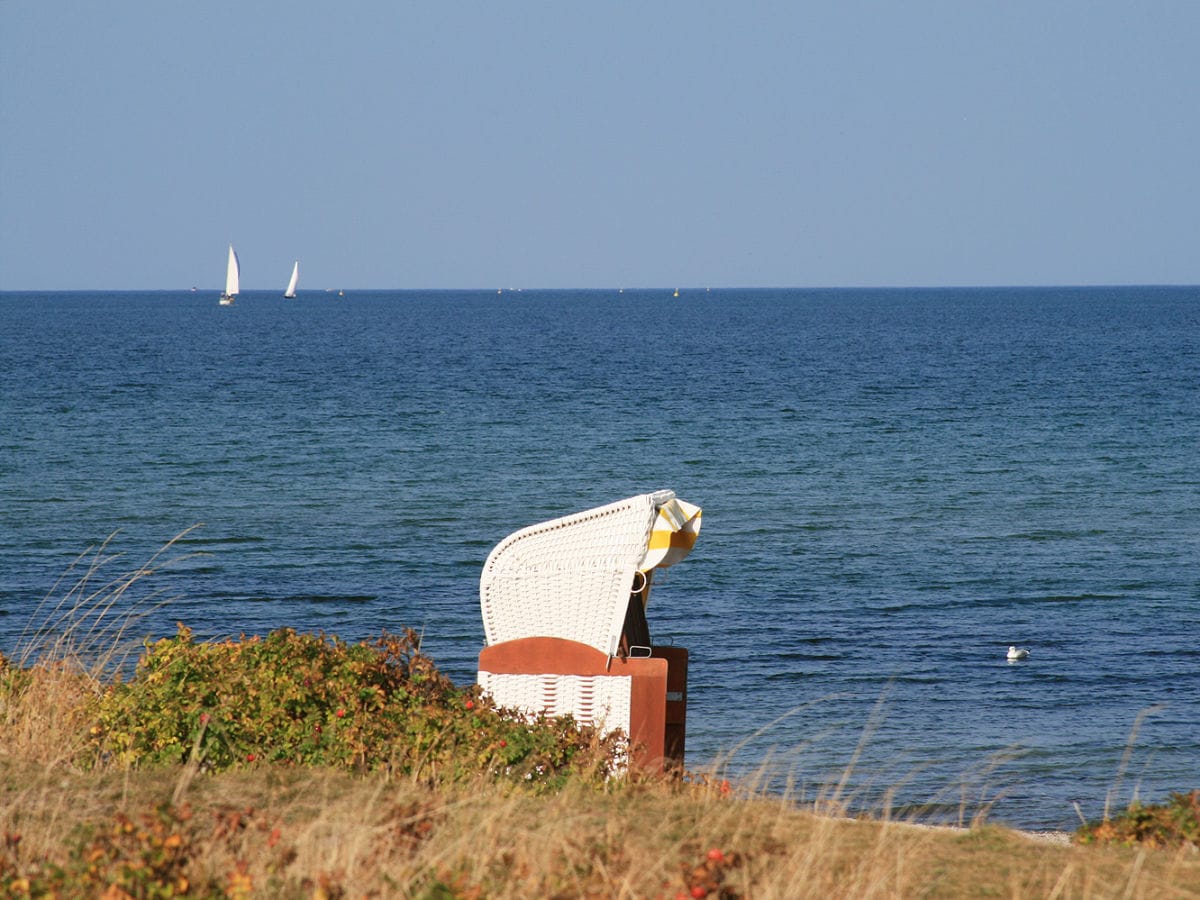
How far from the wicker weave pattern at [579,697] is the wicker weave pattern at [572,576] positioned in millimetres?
229

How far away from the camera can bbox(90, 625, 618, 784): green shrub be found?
24.0 feet

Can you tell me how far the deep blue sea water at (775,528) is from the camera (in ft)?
49.0

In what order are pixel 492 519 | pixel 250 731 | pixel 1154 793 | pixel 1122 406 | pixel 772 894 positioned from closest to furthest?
pixel 772 894 → pixel 250 731 → pixel 1154 793 → pixel 492 519 → pixel 1122 406

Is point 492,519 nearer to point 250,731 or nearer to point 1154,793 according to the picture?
point 1154,793

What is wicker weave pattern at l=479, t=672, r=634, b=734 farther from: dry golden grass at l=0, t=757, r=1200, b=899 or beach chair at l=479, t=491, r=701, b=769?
dry golden grass at l=0, t=757, r=1200, b=899

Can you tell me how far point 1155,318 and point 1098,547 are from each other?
137583mm

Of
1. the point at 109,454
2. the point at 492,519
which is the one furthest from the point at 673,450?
the point at 109,454

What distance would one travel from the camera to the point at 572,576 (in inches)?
346

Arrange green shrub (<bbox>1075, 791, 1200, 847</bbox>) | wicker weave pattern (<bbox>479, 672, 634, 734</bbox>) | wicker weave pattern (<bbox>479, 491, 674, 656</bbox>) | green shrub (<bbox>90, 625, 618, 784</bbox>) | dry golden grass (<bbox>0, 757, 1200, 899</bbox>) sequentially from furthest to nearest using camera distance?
1. wicker weave pattern (<bbox>479, 491, 674, 656</bbox>)
2. wicker weave pattern (<bbox>479, 672, 634, 734</bbox>)
3. green shrub (<bbox>90, 625, 618, 784</bbox>)
4. green shrub (<bbox>1075, 791, 1200, 847</bbox>)
5. dry golden grass (<bbox>0, 757, 1200, 899</bbox>)

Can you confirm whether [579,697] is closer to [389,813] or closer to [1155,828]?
[389,813]

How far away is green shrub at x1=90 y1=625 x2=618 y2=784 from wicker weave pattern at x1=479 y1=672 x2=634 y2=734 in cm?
43

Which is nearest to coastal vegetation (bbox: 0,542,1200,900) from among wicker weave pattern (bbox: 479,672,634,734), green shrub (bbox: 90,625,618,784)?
green shrub (bbox: 90,625,618,784)

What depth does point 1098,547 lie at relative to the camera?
1008 inches

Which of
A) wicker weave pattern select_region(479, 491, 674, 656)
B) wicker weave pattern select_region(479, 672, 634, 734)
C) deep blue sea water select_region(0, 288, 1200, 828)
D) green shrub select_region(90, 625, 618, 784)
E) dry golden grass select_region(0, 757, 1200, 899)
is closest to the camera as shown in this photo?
dry golden grass select_region(0, 757, 1200, 899)
